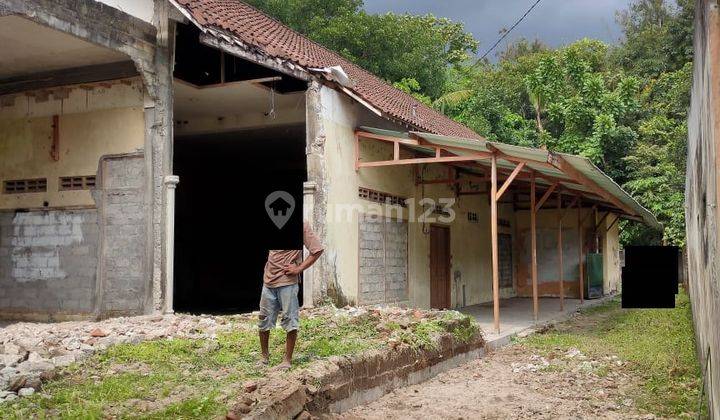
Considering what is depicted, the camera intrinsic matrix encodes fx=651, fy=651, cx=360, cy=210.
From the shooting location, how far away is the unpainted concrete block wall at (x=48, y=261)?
33.0 ft

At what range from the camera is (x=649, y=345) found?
9656mm

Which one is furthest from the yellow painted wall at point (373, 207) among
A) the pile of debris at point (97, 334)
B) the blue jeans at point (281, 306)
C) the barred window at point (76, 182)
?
the blue jeans at point (281, 306)

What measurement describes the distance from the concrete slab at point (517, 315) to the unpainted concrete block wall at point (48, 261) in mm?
6311

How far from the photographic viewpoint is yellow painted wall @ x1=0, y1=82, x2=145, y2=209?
10086 millimetres

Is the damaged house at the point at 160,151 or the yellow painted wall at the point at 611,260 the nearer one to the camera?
the damaged house at the point at 160,151

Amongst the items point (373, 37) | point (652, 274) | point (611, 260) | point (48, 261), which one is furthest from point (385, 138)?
point (373, 37)

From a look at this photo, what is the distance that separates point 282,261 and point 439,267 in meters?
9.17

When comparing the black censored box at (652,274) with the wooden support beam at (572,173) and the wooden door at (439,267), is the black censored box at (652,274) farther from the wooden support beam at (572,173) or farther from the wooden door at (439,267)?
the wooden door at (439,267)

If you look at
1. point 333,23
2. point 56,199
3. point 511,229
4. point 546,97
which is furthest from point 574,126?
point 56,199

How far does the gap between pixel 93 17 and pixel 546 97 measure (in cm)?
2175

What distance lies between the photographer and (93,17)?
8.93 meters

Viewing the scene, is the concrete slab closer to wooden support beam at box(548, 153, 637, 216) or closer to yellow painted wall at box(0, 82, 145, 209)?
wooden support beam at box(548, 153, 637, 216)

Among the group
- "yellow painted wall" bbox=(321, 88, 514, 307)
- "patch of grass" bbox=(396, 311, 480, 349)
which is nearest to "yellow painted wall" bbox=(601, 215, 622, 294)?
"yellow painted wall" bbox=(321, 88, 514, 307)

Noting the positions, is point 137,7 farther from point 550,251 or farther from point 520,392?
point 550,251
